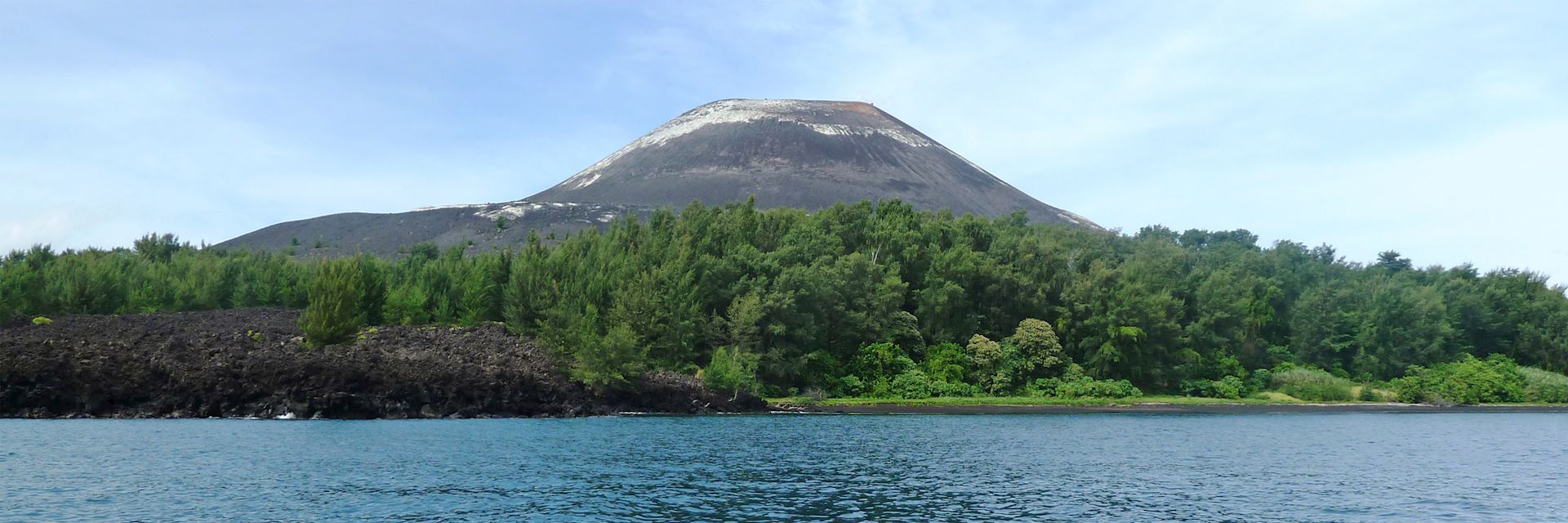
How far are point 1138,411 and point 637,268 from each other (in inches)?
1463

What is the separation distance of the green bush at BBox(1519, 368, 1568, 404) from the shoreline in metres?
2.73

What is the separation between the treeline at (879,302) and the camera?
75.8 m

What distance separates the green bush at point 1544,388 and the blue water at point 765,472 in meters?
39.4

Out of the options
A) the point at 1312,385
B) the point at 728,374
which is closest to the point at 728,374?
the point at 728,374

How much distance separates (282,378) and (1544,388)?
95072 millimetres

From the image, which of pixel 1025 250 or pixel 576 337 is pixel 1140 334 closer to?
pixel 1025 250

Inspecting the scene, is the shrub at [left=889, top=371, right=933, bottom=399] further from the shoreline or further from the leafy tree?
the leafy tree

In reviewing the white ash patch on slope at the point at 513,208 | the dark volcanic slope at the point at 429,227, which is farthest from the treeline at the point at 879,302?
the white ash patch on slope at the point at 513,208

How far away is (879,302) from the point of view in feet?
273

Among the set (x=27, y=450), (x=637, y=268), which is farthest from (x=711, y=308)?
(x=27, y=450)

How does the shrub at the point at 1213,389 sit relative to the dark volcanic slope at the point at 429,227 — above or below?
below

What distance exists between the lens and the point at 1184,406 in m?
77.6

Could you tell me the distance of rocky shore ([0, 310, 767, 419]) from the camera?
59125mm

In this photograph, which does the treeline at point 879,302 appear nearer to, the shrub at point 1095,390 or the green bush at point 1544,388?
the shrub at point 1095,390
